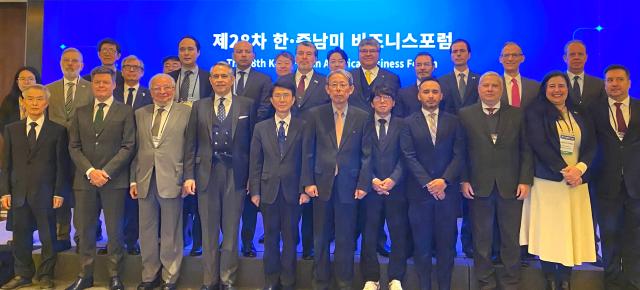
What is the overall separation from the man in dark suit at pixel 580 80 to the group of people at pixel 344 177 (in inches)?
2.6

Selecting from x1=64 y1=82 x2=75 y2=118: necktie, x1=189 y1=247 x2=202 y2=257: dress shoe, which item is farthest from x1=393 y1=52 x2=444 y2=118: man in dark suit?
x1=64 y1=82 x2=75 y2=118: necktie

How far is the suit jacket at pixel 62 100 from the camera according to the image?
3.76 metres

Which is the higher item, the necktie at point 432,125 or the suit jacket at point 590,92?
the suit jacket at point 590,92

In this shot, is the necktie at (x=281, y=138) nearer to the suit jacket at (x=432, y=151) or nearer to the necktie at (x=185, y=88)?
the suit jacket at (x=432, y=151)

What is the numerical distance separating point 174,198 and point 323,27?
3.06 meters

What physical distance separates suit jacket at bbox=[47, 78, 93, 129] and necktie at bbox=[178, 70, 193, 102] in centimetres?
72

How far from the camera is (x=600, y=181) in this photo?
3102 mm

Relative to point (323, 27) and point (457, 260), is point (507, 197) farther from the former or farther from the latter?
point (323, 27)

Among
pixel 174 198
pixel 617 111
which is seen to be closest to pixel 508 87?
pixel 617 111

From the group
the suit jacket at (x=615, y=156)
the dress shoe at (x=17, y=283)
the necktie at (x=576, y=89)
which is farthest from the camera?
the necktie at (x=576, y=89)

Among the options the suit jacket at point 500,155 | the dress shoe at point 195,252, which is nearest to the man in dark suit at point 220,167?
the dress shoe at point 195,252

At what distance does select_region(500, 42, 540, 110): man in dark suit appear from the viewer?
350 centimetres

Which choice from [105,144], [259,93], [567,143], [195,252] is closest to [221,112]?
[259,93]

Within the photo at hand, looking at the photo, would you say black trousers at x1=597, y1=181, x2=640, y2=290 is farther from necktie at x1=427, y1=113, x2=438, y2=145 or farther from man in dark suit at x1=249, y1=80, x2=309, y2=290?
man in dark suit at x1=249, y1=80, x2=309, y2=290
